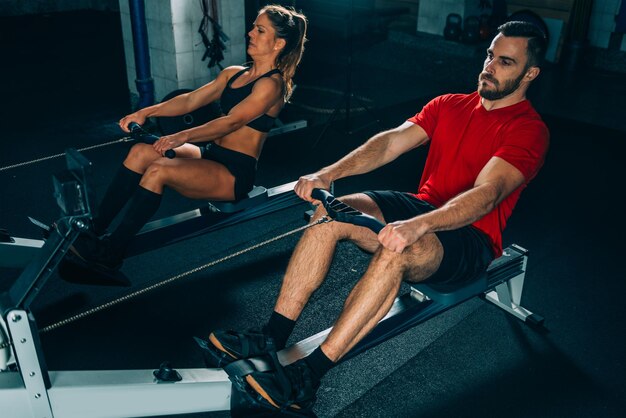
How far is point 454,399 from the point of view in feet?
6.03

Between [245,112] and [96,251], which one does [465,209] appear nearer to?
[245,112]

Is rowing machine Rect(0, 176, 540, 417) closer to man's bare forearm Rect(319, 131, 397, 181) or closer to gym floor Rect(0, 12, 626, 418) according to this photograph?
gym floor Rect(0, 12, 626, 418)

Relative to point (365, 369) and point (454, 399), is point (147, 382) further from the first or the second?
point (454, 399)

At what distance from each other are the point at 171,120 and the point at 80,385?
2.03m

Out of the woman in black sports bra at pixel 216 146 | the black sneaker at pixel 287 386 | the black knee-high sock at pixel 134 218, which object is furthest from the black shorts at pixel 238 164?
the black sneaker at pixel 287 386

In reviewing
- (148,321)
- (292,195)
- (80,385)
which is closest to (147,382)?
(80,385)

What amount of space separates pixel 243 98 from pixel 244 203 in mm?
431

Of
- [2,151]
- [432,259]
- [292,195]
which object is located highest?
[432,259]

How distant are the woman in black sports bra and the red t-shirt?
2.25ft

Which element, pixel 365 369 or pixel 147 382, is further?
pixel 365 369

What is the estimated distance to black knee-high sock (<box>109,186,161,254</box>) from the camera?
209 cm

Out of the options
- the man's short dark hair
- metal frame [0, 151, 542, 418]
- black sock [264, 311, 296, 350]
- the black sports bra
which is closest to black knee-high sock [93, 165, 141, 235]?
the black sports bra

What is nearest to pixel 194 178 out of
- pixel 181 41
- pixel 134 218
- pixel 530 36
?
pixel 134 218

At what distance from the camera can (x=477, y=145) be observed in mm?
1882
